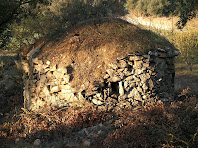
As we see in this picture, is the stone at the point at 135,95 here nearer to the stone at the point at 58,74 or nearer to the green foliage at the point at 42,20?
the stone at the point at 58,74

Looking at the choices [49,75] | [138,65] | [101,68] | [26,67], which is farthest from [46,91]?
[138,65]

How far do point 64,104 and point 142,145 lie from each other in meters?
4.00

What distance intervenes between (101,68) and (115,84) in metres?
0.83

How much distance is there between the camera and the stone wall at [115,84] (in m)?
7.21

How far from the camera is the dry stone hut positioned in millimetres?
7340

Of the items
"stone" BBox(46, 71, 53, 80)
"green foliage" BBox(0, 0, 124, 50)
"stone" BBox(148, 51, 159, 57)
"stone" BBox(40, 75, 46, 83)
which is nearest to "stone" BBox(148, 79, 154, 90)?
"stone" BBox(148, 51, 159, 57)

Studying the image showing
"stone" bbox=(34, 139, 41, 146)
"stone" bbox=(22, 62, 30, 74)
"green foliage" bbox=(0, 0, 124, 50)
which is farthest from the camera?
"green foliage" bbox=(0, 0, 124, 50)

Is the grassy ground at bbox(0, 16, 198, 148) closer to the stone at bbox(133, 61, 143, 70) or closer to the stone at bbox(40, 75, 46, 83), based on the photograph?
the stone at bbox(40, 75, 46, 83)

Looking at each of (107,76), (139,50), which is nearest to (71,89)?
(107,76)

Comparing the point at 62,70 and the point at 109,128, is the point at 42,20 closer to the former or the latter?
the point at 62,70

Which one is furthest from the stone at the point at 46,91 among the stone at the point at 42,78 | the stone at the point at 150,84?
the stone at the point at 150,84

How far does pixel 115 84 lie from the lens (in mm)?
7742

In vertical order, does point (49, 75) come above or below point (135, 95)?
above

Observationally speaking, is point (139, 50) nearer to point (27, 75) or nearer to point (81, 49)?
point (81, 49)
